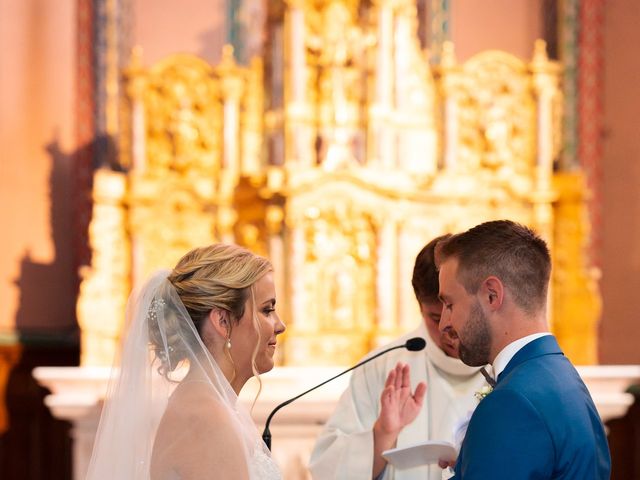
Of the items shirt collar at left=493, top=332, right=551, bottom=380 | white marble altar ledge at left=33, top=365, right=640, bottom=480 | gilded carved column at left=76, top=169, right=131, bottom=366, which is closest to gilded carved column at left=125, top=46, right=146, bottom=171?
gilded carved column at left=76, top=169, right=131, bottom=366

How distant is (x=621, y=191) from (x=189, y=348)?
216 inches

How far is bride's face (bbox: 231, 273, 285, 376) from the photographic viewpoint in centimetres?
265

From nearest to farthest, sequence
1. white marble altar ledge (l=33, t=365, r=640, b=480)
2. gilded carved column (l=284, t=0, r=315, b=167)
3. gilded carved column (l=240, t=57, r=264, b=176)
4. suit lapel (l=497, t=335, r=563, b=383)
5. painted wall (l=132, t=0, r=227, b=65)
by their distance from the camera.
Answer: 1. suit lapel (l=497, t=335, r=563, b=383)
2. white marble altar ledge (l=33, t=365, r=640, b=480)
3. gilded carved column (l=284, t=0, r=315, b=167)
4. gilded carved column (l=240, t=57, r=264, b=176)
5. painted wall (l=132, t=0, r=227, b=65)

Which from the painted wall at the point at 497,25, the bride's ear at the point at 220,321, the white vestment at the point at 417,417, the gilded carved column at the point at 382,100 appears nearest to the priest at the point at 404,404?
the white vestment at the point at 417,417

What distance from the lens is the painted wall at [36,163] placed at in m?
7.14

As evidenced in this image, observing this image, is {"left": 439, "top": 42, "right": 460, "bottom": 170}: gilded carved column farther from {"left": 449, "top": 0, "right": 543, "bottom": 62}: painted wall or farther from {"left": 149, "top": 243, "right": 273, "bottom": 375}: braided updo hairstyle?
{"left": 149, "top": 243, "right": 273, "bottom": 375}: braided updo hairstyle

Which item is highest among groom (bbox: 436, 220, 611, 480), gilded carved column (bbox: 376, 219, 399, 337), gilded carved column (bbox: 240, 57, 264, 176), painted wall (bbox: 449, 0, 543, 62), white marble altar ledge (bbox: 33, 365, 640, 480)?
painted wall (bbox: 449, 0, 543, 62)

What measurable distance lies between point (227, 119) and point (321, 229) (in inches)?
42.2

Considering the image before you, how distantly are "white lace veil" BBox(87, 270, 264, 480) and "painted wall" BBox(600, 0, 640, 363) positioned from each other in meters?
5.21

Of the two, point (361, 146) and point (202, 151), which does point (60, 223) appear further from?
point (361, 146)

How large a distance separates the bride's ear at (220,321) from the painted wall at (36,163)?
15.9 ft

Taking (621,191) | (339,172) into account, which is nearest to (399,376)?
(339,172)

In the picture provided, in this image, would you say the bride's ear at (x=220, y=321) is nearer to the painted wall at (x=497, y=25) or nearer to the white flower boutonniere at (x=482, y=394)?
the white flower boutonniere at (x=482, y=394)

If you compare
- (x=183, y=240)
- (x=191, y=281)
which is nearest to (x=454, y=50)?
(x=183, y=240)
